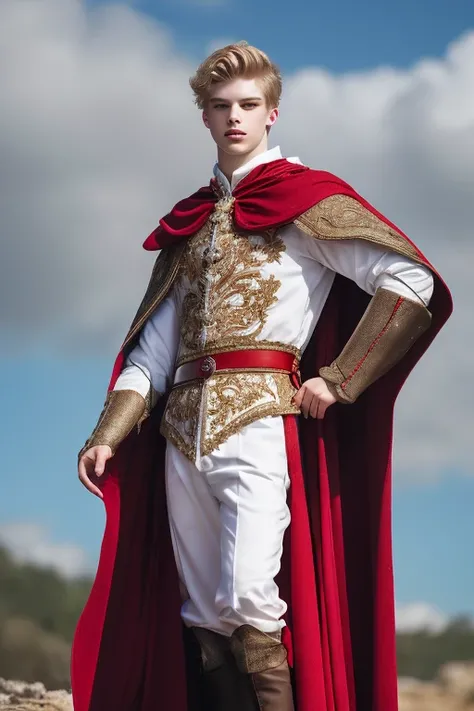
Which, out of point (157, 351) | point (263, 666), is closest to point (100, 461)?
point (157, 351)

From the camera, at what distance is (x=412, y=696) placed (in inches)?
229

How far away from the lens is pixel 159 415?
413cm

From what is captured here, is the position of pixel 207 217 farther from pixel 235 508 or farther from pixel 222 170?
pixel 235 508

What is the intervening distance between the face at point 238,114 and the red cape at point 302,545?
0.11 m

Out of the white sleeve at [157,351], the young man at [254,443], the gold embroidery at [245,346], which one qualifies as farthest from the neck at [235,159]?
the gold embroidery at [245,346]

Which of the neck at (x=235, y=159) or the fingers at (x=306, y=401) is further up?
the neck at (x=235, y=159)

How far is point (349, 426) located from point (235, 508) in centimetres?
59

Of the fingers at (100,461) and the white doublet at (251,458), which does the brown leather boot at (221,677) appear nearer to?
the white doublet at (251,458)

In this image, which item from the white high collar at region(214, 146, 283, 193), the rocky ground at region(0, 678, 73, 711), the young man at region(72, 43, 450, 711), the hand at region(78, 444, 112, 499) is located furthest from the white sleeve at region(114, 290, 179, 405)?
the rocky ground at region(0, 678, 73, 711)

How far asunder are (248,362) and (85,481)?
25.8 inches

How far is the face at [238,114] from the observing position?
3873mm

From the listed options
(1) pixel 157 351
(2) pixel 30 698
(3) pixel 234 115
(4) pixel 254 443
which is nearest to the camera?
(4) pixel 254 443

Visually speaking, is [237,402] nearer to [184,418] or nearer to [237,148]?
[184,418]

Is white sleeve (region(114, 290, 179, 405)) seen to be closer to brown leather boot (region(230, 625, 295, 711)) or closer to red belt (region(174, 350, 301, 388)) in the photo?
red belt (region(174, 350, 301, 388))
